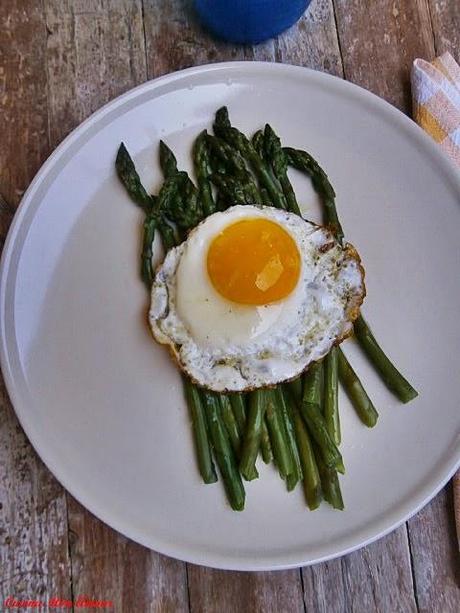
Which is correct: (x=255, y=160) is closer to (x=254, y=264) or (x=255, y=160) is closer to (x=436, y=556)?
(x=254, y=264)

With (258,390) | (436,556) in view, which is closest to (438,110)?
(258,390)

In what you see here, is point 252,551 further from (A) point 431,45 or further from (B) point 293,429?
(A) point 431,45

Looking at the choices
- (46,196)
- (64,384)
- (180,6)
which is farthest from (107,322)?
(180,6)

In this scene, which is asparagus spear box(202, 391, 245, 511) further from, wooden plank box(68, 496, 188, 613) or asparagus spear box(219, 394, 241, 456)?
wooden plank box(68, 496, 188, 613)

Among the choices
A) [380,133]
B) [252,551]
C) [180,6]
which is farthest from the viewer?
[180,6]

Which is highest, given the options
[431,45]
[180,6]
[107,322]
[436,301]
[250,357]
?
[431,45]

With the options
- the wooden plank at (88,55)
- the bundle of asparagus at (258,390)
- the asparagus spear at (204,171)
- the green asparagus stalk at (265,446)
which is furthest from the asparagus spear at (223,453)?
the wooden plank at (88,55)
